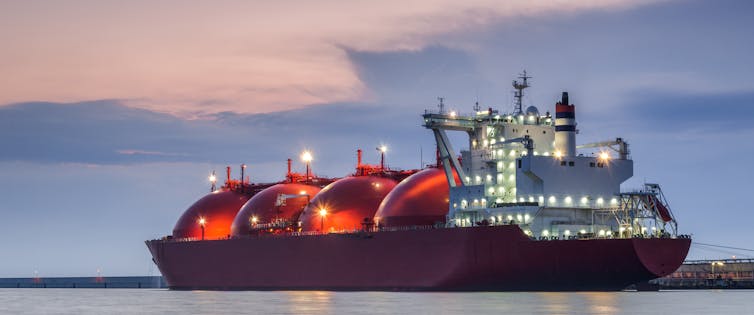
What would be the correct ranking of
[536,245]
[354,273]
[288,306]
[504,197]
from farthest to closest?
1. [354,273]
2. [504,197]
3. [536,245]
4. [288,306]

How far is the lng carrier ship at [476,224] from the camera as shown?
62.6 metres

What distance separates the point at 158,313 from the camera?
51750mm

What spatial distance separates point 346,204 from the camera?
254 feet

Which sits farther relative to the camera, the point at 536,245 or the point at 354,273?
the point at 354,273

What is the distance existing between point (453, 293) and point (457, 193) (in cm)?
696

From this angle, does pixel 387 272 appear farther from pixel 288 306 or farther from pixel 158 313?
pixel 158 313

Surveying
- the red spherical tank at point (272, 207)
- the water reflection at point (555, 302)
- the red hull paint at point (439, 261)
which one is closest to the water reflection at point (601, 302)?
the water reflection at point (555, 302)

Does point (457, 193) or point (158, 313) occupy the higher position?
point (457, 193)

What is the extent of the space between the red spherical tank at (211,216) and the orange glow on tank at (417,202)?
21.2 meters

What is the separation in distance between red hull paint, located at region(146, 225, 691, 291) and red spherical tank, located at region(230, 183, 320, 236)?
5.34 feet

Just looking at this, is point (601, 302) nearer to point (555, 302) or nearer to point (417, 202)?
point (555, 302)

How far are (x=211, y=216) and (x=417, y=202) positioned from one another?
25.2 meters

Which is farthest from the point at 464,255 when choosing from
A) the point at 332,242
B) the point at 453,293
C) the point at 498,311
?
the point at 498,311

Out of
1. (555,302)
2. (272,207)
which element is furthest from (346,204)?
(555,302)
